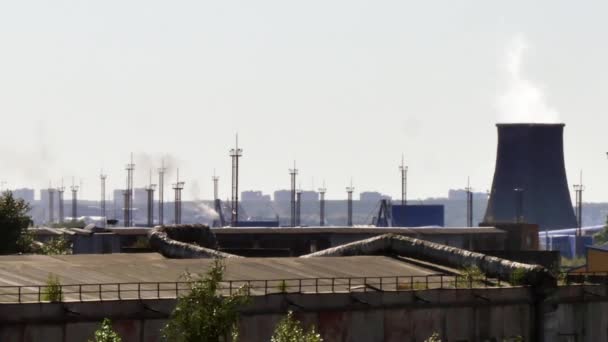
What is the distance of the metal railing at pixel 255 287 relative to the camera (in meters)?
46.9

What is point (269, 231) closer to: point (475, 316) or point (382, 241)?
point (382, 241)

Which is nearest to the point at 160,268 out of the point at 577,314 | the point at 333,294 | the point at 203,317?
the point at 333,294

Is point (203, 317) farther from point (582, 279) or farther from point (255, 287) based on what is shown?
point (582, 279)

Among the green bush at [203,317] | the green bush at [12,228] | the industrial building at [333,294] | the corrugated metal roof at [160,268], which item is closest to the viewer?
the green bush at [203,317]

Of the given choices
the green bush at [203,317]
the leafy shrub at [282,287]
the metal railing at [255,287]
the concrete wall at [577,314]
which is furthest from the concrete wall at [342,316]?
the green bush at [203,317]

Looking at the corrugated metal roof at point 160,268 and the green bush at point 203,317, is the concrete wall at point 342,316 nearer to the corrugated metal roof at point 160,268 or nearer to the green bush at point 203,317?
the corrugated metal roof at point 160,268

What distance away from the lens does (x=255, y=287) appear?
51125 millimetres

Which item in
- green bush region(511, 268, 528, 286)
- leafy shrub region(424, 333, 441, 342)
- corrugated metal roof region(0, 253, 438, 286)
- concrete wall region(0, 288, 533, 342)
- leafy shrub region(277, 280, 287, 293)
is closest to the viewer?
leafy shrub region(424, 333, 441, 342)

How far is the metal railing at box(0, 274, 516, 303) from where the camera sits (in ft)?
154

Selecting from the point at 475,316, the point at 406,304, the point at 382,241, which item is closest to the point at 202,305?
the point at 406,304

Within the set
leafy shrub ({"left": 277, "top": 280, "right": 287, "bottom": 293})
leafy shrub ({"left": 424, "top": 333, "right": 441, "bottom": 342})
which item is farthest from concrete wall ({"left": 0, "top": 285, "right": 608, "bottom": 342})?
leafy shrub ({"left": 424, "top": 333, "right": 441, "bottom": 342})

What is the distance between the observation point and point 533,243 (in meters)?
146

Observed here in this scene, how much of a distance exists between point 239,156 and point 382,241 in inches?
4718

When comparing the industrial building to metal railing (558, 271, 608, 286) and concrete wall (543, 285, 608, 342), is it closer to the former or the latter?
concrete wall (543, 285, 608, 342)
